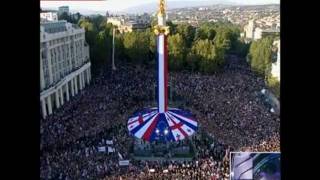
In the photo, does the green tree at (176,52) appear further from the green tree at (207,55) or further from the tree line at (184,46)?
the green tree at (207,55)

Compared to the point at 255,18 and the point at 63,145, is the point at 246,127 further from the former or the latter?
the point at 63,145

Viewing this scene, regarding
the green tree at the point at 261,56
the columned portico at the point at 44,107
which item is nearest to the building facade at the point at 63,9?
the columned portico at the point at 44,107

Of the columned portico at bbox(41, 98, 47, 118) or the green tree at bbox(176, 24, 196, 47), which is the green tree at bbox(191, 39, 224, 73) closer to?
the green tree at bbox(176, 24, 196, 47)

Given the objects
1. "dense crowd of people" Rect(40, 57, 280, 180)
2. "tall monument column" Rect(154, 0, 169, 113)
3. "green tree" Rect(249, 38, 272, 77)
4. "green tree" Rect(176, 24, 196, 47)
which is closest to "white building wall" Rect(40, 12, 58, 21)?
"dense crowd of people" Rect(40, 57, 280, 180)

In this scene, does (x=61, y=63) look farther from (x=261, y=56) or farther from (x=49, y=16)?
(x=261, y=56)

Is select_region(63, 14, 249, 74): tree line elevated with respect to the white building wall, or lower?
lower

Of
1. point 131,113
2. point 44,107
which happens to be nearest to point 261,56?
point 131,113
